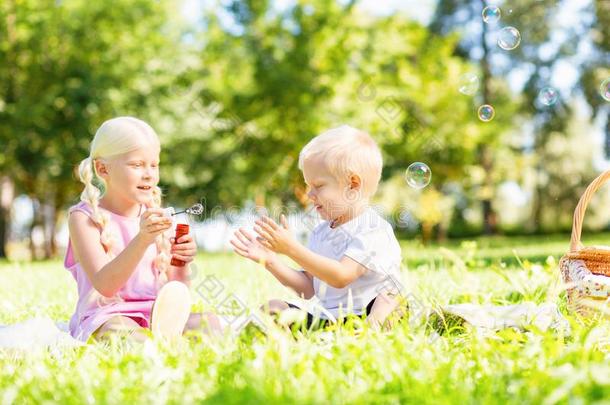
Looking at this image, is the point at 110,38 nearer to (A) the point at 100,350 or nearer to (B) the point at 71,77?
(B) the point at 71,77

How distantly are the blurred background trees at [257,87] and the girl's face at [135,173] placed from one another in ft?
34.8

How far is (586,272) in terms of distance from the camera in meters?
3.18

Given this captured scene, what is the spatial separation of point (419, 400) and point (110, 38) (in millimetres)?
14715

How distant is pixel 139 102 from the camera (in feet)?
49.8

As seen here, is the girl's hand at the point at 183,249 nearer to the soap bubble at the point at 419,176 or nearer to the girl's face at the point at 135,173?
the girl's face at the point at 135,173

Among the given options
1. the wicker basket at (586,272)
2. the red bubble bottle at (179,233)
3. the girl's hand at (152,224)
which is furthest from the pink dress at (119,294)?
the wicker basket at (586,272)

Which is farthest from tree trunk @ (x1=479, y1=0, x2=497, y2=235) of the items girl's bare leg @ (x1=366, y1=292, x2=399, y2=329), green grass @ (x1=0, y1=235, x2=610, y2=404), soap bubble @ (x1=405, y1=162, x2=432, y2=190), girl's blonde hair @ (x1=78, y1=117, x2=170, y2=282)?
green grass @ (x1=0, y1=235, x2=610, y2=404)

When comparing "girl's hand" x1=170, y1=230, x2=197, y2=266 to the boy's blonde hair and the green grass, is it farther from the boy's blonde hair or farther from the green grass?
the boy's blonde hair

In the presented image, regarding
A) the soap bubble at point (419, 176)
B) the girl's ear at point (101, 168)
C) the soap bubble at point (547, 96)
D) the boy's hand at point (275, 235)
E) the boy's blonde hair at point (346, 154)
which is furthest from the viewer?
the soap bubble at point (547, 96)

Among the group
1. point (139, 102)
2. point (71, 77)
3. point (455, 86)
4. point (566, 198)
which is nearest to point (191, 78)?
point (139, 102)

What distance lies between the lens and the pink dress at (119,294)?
2.89m

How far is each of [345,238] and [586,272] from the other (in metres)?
1.08

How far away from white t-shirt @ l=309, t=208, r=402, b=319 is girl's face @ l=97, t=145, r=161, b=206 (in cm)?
72

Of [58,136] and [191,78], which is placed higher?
[191,78]
